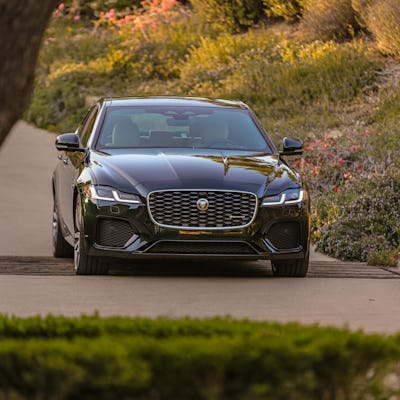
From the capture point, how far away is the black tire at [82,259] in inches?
446

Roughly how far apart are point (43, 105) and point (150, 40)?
9.48 feet

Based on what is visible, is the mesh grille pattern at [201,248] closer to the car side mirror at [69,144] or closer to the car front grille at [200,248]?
the car front grille at [200,248]

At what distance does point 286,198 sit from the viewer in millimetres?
11469

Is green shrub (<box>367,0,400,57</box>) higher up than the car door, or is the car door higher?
the car door

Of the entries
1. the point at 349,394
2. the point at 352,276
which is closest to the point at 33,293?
the point at 352,276

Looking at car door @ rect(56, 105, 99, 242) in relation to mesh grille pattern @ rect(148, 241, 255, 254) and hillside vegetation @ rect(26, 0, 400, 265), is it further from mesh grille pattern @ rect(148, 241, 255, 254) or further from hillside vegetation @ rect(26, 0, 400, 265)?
hillside vegetation @ rect(26, 0, 400, 265)

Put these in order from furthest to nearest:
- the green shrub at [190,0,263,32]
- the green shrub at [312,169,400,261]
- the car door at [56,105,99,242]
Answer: the green shrub at [190,0,263,32], the green shrub at [312,169,400,261], the car door at [56,105,99,242]

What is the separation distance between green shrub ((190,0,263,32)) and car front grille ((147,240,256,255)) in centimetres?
1759

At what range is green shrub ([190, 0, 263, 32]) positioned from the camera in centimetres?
2850

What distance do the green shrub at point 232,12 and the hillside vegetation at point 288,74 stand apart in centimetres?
3

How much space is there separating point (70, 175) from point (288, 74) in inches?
424

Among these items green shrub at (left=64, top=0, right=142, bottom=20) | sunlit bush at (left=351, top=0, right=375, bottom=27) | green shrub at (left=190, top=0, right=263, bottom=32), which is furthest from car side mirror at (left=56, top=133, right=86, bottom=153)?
green shrub at (left=64, top=0, right=142, bottom=20)

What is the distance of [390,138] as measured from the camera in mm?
17203

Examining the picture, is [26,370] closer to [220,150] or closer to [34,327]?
[34,327]
